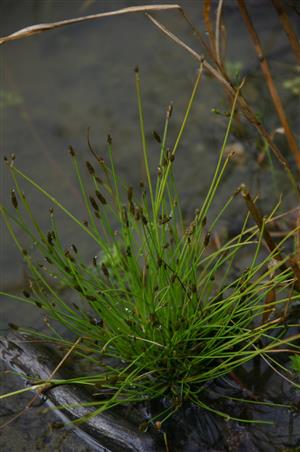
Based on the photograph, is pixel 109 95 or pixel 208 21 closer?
pixel 208 21

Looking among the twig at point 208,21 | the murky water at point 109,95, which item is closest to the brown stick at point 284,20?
the twig at point 208,21

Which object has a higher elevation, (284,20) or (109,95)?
(284,20)

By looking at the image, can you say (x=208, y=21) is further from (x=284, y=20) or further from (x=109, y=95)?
(x=109, y=95)

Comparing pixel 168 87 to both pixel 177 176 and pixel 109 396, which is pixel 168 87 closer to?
pixel 177 176

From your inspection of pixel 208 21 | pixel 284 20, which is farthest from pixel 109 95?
pixel 284 20

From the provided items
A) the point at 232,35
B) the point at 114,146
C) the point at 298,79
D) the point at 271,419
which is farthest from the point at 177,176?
the point at 271,419

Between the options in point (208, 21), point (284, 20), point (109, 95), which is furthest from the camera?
point (109, 95)

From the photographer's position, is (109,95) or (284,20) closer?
(284,20)

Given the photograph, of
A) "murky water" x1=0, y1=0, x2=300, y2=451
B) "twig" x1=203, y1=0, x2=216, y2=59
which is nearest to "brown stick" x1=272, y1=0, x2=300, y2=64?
"twig" x1=203, y1=0, x2=216, y2=59

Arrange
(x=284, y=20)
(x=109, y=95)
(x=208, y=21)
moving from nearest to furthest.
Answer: (x=284, y=20) → (x=208, y=21) → (x=109, y=95)
